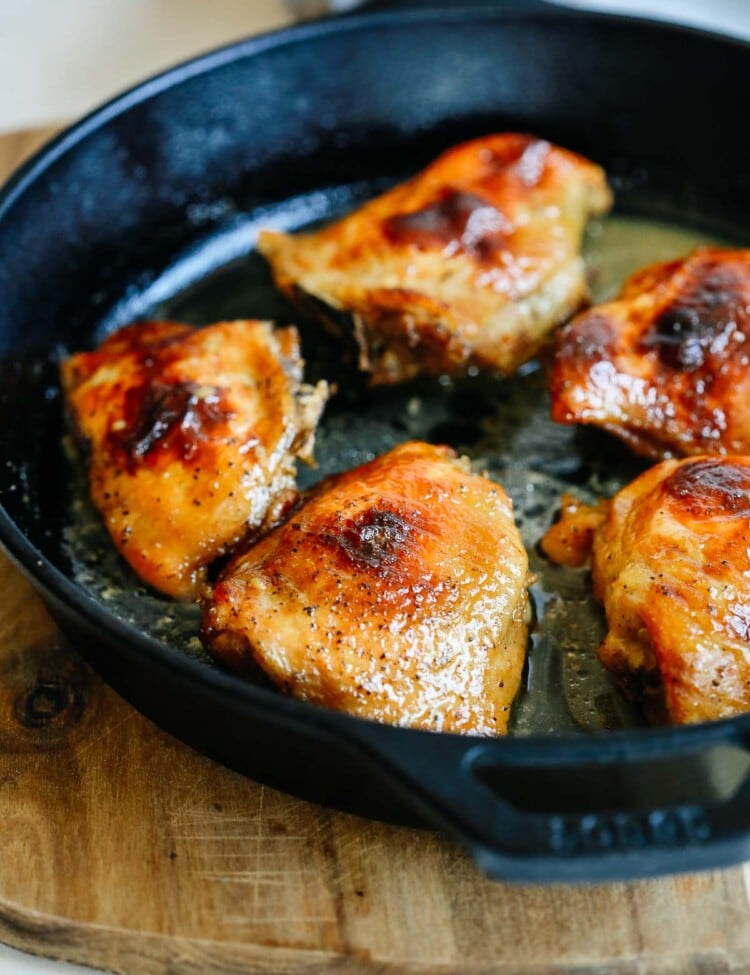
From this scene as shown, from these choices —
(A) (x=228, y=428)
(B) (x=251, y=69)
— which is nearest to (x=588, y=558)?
(A) (x=228, y=428)

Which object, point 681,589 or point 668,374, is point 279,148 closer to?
point 668,374

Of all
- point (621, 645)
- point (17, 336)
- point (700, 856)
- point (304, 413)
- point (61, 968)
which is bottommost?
point (61, 968)

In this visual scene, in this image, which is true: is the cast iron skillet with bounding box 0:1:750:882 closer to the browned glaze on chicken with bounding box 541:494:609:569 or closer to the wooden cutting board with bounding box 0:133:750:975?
the wooden cutting board with bounding box 0:133:750:975

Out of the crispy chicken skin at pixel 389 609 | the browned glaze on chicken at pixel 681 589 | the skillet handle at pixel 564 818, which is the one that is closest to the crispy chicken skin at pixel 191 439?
the crispy chicken skin at pixel 389 609

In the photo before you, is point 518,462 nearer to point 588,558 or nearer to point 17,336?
point 588,558

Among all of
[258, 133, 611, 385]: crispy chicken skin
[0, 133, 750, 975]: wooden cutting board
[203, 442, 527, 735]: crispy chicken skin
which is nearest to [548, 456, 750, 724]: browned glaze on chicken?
[203, 442, 527, 735]: crispy chicken skin

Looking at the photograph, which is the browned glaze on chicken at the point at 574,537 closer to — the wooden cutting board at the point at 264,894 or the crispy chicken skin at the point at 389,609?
the crispy chicken skin at the point at 389,609
